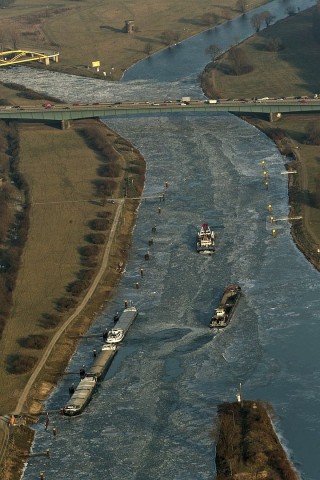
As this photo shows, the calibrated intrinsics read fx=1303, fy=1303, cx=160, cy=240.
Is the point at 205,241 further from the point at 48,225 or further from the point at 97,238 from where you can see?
the point at 48,225

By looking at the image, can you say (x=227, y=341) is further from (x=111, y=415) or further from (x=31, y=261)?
(x=31, y=261)

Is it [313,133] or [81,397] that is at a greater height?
[81,397]

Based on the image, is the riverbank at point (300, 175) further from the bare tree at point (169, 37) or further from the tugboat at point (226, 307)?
the bare tree at point (169, 37)

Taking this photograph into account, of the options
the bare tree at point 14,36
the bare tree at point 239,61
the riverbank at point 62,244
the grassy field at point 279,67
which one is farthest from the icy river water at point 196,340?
the bare tree at point 14,36

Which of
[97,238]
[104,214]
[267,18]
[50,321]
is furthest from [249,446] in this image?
[267,18]

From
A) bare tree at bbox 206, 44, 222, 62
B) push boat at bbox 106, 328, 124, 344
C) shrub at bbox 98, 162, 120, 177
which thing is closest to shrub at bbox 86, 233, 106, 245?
push boat at bbox 106, 328, 124, 344

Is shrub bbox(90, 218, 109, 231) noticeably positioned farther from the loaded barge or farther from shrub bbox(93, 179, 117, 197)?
the loaded barge

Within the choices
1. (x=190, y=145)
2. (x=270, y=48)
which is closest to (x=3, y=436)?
(x=190, y=145)
